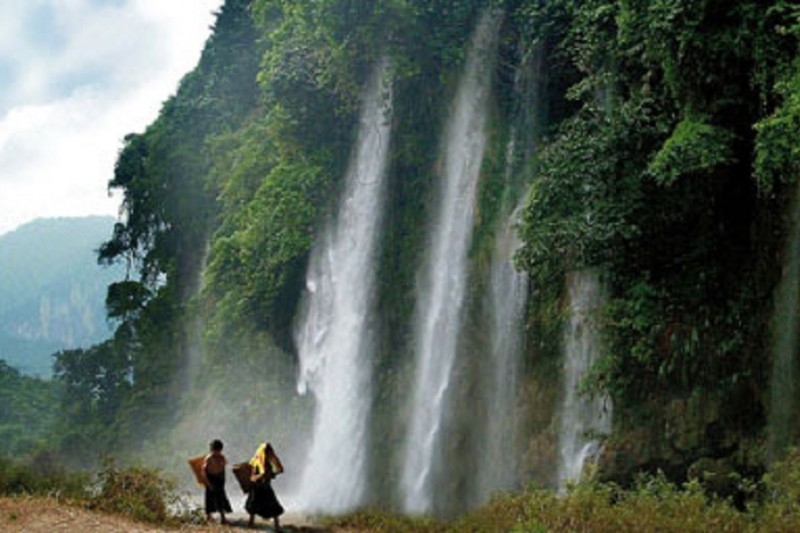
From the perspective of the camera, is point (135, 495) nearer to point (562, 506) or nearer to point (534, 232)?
point (562, 506)

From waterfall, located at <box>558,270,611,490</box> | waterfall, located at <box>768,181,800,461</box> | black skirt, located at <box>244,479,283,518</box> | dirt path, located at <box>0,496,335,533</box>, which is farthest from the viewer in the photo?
waterfall, located at <box>558,270,611,490</box>

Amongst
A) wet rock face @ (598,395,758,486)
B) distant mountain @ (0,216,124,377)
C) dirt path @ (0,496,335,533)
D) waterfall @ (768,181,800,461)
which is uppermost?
distant mountain @ (0,216,124,377)

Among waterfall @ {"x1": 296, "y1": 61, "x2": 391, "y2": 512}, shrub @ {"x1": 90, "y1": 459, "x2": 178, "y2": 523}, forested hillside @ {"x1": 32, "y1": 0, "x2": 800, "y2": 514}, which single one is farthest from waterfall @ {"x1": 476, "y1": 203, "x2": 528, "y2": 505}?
shrub @ {"x1": 90, "y1": 459, "x2": 178, "y2": 523}

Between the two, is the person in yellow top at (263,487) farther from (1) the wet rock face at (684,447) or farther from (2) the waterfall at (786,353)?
(2) the waterfall at (786,353)

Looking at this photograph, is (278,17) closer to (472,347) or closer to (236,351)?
(236,351)

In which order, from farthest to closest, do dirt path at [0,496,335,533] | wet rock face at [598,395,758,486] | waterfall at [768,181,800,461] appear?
wet rock face at [598,395,758,486] < waterfall at [768,181,800,461] < dirt path at [0,496,335,533]

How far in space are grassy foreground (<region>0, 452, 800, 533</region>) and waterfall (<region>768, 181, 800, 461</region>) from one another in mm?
507

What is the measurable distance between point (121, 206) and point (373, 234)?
16422 millimetres

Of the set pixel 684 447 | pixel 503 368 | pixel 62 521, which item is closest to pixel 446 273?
pixel 503 368

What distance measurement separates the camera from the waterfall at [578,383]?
1220 centimetres

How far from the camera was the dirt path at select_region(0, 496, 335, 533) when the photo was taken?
9023 mm

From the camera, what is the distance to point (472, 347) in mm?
14414

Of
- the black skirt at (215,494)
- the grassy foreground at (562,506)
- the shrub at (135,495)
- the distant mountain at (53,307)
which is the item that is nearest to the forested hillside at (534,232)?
the grassy foreground at (562,506)

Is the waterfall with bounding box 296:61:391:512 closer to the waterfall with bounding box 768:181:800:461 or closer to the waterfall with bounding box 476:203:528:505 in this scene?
the waterfall with bounding box 476:203:528:505
